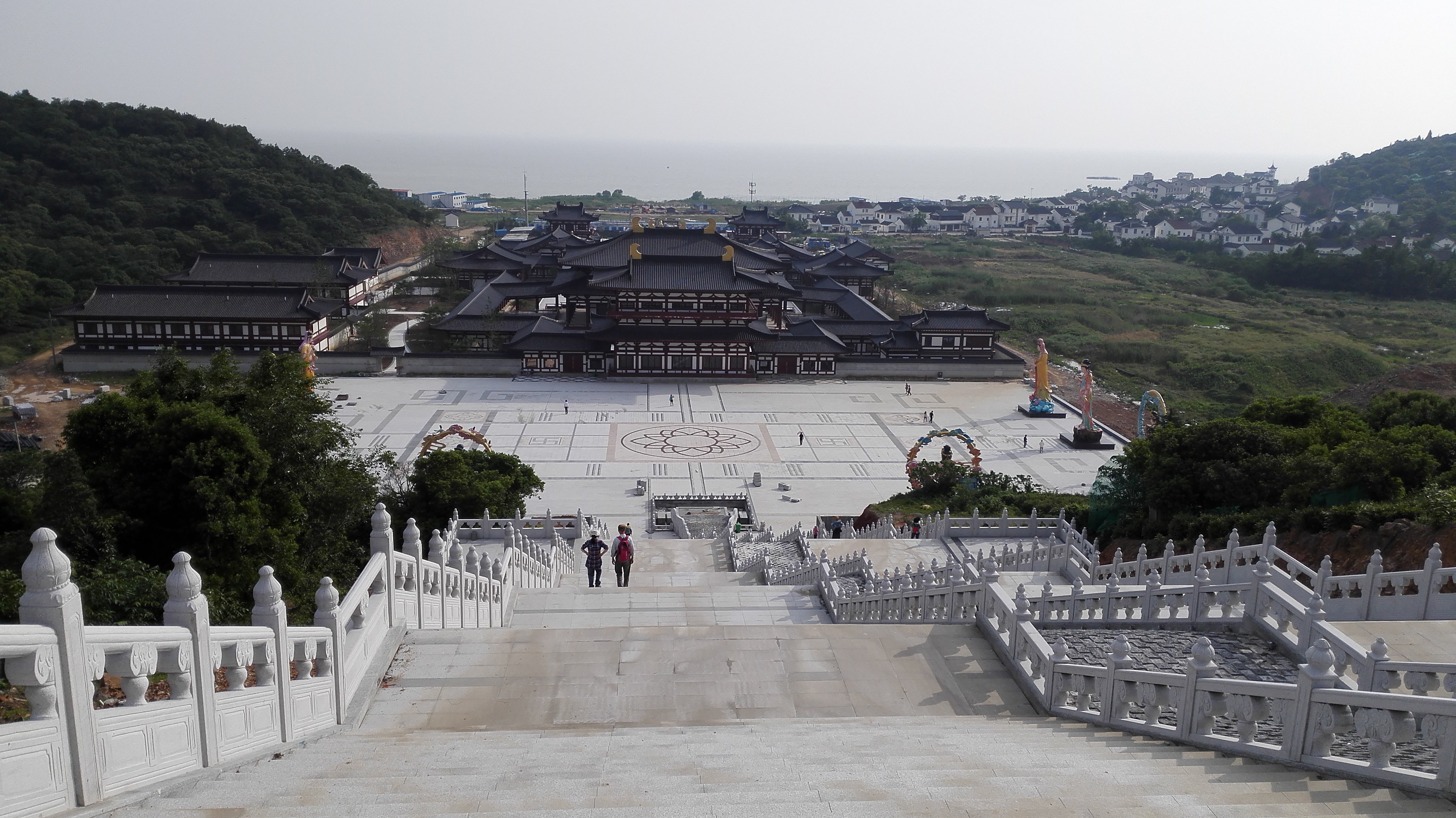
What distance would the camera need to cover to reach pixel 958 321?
1914 inches

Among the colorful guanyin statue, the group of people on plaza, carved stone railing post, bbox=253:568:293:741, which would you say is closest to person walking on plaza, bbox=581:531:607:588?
the group of people on plaza

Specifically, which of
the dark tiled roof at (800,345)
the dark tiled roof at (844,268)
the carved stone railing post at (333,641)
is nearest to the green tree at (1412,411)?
the carved stone railing post at (333,641)

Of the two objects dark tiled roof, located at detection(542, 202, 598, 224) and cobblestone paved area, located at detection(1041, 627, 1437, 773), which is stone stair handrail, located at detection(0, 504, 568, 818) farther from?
dark tiled roof, located at detection(542, 202, 598, 224)

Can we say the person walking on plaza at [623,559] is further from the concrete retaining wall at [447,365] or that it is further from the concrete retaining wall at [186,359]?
the concrete retaining wall at [186,359]

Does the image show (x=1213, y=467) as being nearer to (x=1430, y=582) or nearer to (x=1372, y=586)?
(x=1372, y=586)

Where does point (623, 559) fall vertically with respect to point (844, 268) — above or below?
below

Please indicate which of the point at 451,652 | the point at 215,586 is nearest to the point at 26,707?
the point at 451,652

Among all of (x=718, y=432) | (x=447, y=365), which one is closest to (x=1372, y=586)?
(x=718, y=432)

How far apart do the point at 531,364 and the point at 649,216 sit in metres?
83.4

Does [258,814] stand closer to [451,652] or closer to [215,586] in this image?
[451,652]

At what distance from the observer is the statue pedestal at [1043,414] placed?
3956 cm

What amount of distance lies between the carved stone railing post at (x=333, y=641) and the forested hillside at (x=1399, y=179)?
442ft

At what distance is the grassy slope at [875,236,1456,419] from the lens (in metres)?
A: 50.5

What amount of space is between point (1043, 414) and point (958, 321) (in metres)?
10.1
